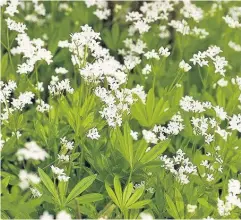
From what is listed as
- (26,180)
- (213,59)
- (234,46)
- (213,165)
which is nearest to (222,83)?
(213,59)

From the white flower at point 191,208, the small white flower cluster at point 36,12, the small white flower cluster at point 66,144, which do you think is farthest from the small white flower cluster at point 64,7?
the white flower at point 191,208

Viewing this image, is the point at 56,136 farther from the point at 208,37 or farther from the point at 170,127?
the point at 208,37

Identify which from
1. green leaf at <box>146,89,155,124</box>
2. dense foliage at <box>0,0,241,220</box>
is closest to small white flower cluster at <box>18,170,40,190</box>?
dense foliage at <box>0,0,241,220</box>

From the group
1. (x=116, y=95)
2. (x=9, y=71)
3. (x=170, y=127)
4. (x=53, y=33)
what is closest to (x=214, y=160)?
(x=170, y=127)

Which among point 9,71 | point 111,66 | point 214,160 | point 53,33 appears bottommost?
point 214,160

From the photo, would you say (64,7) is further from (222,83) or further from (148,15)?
(222,83)

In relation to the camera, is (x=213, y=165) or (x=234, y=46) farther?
(x=234, y=46)
